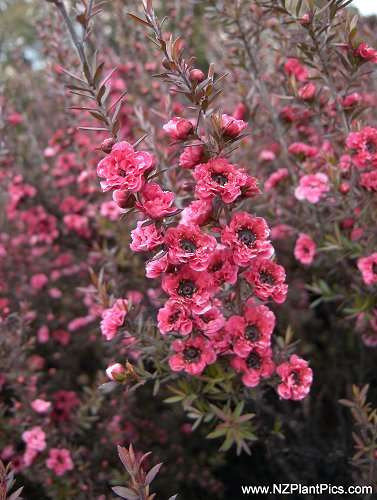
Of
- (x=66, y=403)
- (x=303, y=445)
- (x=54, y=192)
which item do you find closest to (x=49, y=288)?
(x=54, y=192)

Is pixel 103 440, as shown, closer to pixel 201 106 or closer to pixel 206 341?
pixel 206 341

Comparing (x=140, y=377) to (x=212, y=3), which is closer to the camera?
(x=140, y=377)

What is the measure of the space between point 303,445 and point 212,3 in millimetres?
2421

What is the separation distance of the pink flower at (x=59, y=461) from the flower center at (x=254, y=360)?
1247 mm

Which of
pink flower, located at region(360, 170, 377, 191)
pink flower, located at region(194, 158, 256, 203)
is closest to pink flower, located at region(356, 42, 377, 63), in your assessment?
pink flower, located at region(360, 170, 377, 191)

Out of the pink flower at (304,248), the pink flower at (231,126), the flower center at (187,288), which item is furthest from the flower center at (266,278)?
the pink flower at (304,248)

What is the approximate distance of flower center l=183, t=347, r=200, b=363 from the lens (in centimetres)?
172

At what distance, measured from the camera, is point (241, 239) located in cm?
155

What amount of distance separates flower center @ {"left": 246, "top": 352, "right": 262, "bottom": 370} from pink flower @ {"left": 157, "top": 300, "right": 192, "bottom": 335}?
12.6 inches

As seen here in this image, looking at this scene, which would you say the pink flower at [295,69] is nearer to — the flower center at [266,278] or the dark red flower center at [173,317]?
the flower center at [266,278]

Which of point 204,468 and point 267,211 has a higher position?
point 267,211

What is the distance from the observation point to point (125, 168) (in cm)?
146

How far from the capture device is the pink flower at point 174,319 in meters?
1.56

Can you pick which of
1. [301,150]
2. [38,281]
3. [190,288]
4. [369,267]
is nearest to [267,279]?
[190,288]
